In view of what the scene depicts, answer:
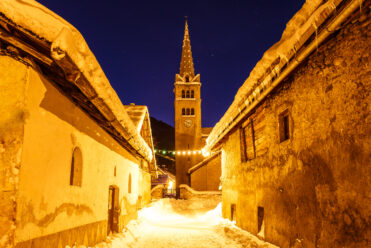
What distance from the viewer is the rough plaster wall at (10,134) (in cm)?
300

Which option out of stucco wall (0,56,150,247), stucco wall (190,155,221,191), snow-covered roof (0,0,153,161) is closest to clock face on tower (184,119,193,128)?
stucco wall (190,155,221,191)

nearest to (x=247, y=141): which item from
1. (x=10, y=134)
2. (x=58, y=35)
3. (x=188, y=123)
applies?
(x=58, y=35)

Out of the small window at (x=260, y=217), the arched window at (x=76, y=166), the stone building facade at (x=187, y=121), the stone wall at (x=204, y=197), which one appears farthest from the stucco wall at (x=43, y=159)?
the stone building facade at (x=187, y=121)

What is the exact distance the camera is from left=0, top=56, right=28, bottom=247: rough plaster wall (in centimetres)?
300

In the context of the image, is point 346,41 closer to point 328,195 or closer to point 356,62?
point 356,62

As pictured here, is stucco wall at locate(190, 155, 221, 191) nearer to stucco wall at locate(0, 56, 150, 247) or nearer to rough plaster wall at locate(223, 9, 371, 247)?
rough plaster wall at locate(223, 9, 371, 247)

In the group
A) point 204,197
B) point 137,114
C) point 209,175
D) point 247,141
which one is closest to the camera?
point 247,141

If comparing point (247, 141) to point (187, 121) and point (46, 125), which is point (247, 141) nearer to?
point (46, 125)

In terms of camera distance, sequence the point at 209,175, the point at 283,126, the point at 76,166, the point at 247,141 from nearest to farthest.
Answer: the point at 76,166, the point at 283,126, the point at 247,141, the point at 209,175

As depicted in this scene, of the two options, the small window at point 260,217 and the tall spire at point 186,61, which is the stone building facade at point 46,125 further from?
the tall spire at point 186,61

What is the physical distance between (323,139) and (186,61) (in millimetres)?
47366

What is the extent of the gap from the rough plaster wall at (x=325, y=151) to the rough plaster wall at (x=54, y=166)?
3.93 m

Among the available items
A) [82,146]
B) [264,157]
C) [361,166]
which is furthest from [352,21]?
[82,146]

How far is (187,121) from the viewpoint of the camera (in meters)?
45.1
